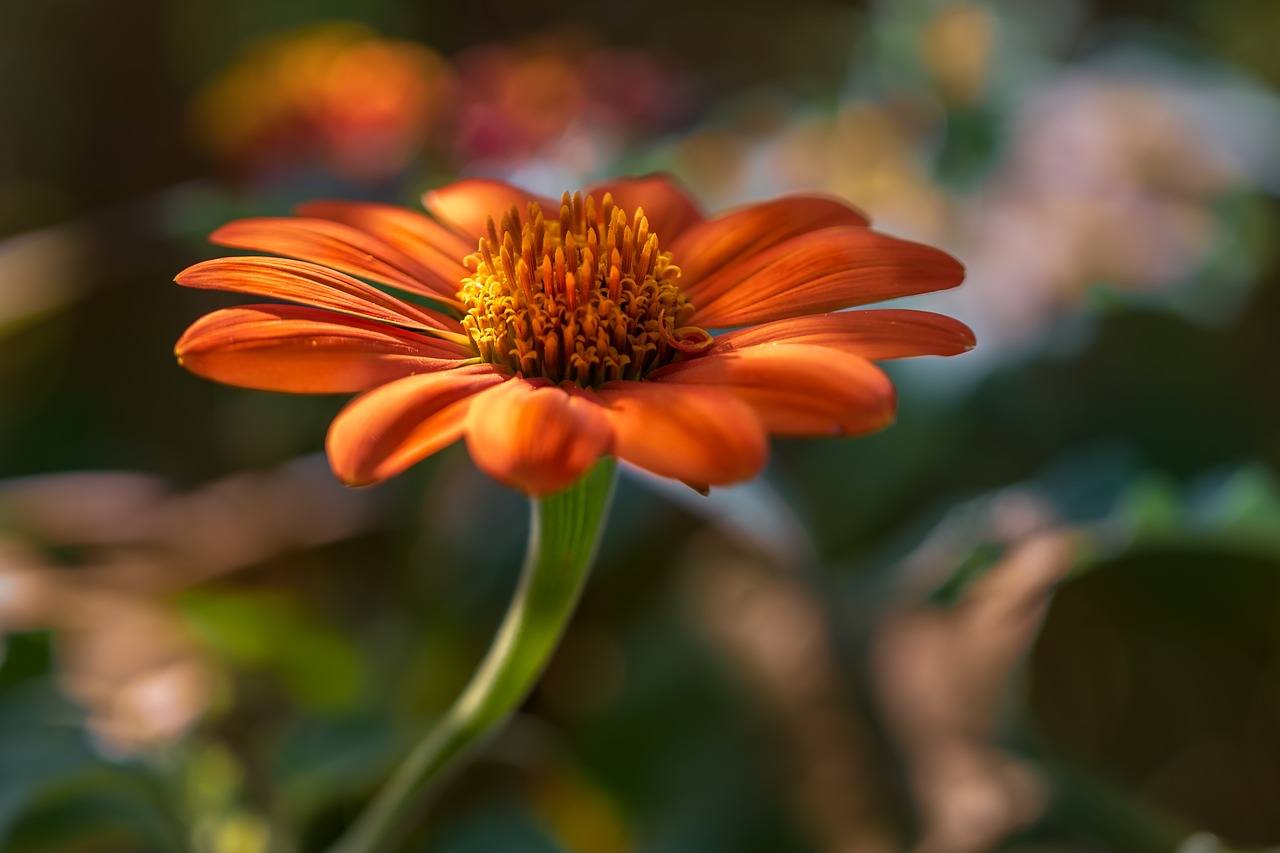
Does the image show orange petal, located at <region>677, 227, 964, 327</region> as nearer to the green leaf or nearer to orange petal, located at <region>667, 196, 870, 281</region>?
orange petal, located at <region>667, 196, 870, 281</region>

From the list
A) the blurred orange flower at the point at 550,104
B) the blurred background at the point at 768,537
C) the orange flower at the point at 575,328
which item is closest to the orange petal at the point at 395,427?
the orange flower at the point at 575,328

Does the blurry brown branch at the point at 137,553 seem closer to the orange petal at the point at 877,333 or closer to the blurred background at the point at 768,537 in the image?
the blurred background at the point at 768,537

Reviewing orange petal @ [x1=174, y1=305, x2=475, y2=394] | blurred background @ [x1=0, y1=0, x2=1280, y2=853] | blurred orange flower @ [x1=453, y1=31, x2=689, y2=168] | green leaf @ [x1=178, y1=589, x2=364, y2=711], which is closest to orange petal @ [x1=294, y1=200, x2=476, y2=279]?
orange petal @ [x1=174, y1=305, x2=475, y2=394]

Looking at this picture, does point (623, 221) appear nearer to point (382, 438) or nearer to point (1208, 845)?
point (382, 438)

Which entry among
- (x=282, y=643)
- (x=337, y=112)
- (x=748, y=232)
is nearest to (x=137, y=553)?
(x=282, y=643)

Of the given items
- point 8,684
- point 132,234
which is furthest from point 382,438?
point 132,234
